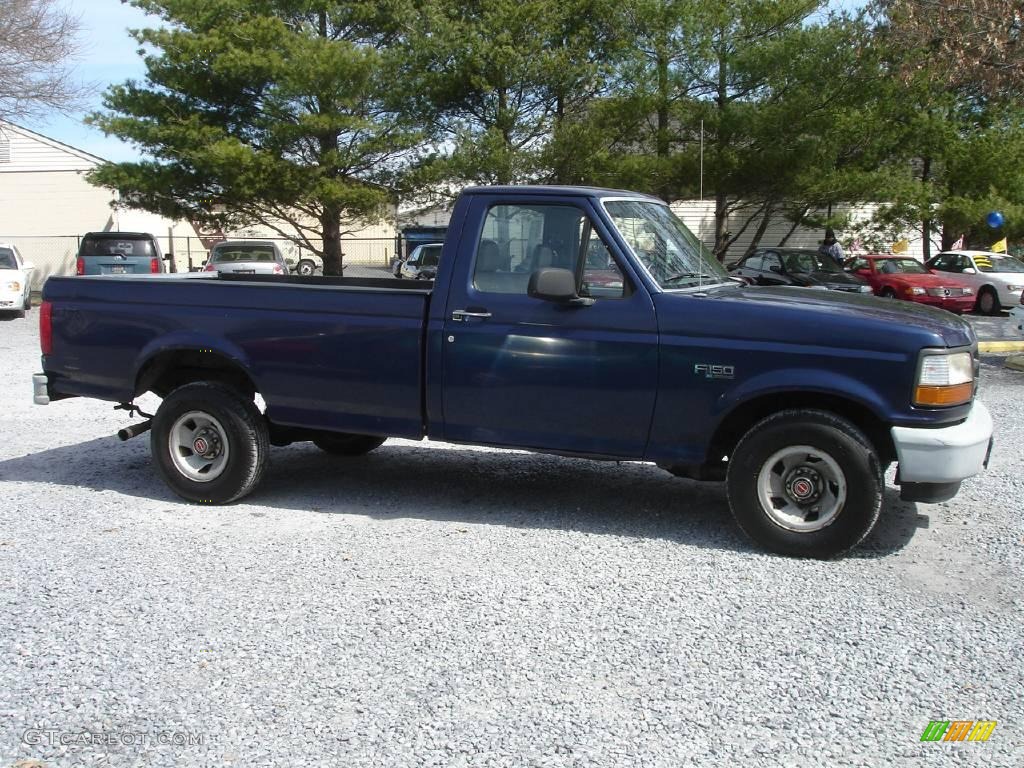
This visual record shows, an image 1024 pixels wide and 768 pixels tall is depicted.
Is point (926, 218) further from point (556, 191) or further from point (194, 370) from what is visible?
point (194, 370)

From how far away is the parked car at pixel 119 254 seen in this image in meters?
21.1

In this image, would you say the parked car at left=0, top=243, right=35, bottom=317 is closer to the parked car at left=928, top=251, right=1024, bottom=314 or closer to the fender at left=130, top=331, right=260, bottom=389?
the fender at left=130, top=331, right=260, bottom=389

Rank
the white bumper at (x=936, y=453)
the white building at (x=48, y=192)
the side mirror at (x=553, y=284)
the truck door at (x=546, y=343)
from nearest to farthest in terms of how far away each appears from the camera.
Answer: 1. the white bumper at (x=936, y=453)
2. the side mirror at (x=553, y=284)
3. the truck door at (x=546, y=343)
4. the white building at (x=48, y=192)

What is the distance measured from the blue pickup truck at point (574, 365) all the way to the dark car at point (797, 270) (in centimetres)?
1488

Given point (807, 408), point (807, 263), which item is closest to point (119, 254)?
point (807, 263)

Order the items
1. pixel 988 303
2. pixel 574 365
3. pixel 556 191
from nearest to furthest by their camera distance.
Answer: pixel 574 365 → pixel 556 191 → pixel 988 303

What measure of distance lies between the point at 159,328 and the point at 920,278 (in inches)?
756

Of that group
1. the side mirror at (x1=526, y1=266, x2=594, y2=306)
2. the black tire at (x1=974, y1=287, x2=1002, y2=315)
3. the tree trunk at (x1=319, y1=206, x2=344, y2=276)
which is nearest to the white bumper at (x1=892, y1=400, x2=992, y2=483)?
the side mirror at (x1=526, y1=266, x2=594, y2=306)

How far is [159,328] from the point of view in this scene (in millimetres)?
6164

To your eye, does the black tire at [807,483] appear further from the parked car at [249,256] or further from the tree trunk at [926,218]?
the tree trunk at [926,218]

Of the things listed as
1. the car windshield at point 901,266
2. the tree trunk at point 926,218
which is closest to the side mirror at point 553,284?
the car windshield at point 901,266

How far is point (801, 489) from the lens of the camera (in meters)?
5.07

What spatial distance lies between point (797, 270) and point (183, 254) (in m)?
26.9

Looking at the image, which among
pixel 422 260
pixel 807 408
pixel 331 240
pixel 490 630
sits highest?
pixel 331 240
